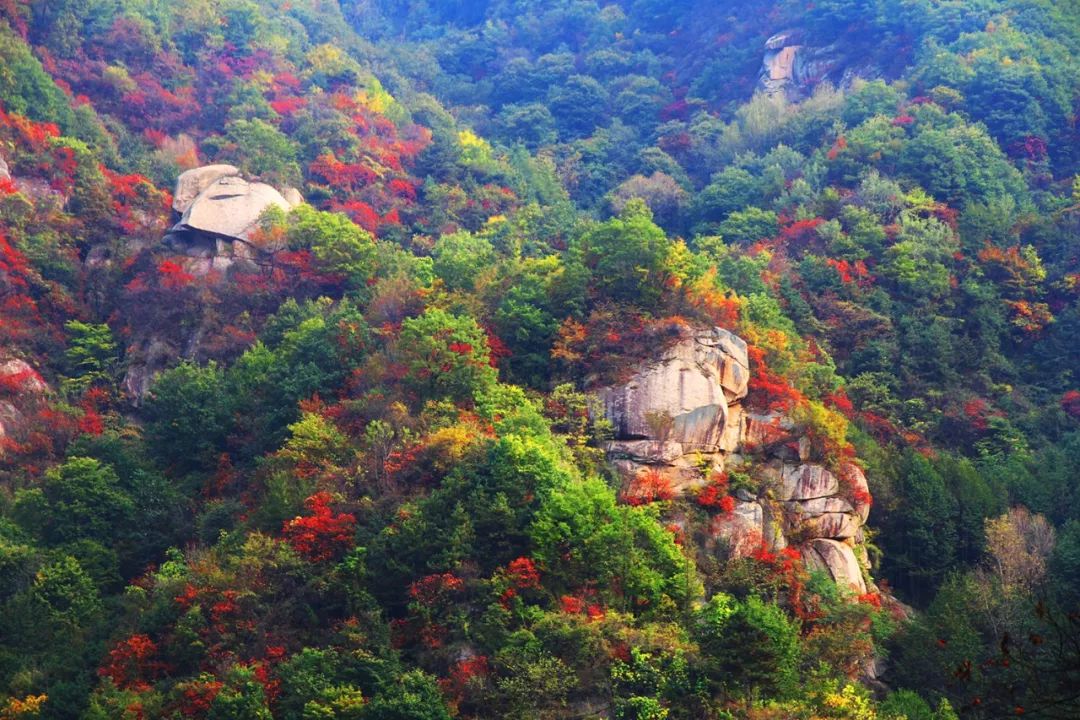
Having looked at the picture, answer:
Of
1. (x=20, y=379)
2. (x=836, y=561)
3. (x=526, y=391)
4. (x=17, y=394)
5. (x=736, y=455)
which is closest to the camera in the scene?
(x=836, y=561)

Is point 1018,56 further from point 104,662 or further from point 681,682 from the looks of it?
point 104,662

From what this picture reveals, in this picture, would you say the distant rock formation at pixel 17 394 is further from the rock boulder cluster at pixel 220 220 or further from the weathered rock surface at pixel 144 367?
the rock boulder cluster at pixel 220 220

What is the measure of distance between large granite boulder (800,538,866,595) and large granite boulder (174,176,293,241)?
96.6 ft

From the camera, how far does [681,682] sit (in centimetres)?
2838

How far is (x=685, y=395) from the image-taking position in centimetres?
3788

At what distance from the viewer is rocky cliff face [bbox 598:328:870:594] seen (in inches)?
1433

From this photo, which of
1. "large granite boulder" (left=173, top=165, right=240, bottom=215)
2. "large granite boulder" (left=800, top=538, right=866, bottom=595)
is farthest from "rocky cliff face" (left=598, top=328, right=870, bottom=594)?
"large granite boulder" (left=173, top=165, right=240, bottom=215)

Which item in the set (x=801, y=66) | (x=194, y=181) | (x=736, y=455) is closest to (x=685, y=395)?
(x=736, y=455)

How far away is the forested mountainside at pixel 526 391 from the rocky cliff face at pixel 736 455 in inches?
4.8

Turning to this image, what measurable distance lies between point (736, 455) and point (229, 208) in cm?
2827

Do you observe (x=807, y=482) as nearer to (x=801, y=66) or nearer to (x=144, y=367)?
(x=144, y=367)

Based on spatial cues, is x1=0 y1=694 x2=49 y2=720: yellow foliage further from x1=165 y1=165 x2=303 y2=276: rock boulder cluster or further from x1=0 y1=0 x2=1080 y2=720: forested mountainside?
x1=165 y1=165 x2=303 y2=276: rock boulder cluster

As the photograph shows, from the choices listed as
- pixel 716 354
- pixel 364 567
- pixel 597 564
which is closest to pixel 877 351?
pixel 716 354

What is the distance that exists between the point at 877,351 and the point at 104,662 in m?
30.2
